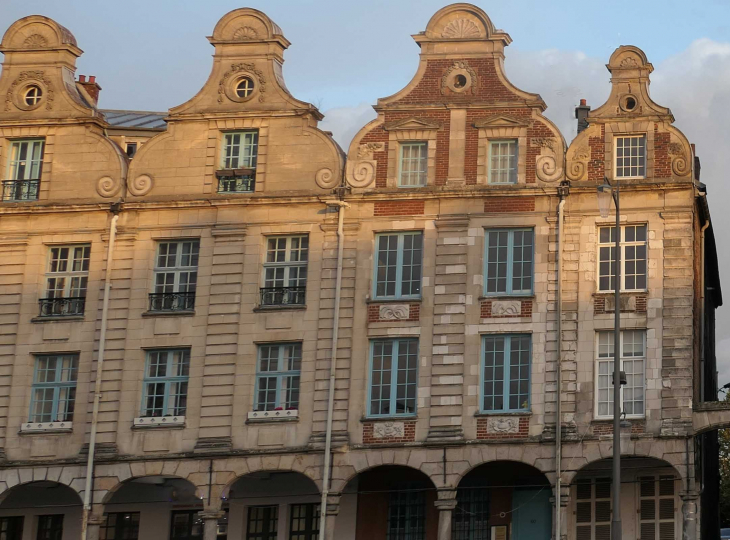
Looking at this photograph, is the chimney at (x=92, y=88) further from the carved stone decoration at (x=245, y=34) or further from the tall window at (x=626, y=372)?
the tall window at (x=626, y=372)

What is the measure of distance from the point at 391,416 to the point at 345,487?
2299 millimetres

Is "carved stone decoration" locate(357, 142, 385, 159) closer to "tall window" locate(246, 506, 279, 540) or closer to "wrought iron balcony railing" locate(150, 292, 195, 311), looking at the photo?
"wrought iron balcony railing" locate(150, 292, 195, 311)

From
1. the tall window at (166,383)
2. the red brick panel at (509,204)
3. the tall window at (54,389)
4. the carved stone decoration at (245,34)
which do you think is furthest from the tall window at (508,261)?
the tall window at (54,389)

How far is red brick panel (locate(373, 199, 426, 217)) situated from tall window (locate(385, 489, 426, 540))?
6.89 meters

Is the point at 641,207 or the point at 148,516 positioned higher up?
the point at 641,207

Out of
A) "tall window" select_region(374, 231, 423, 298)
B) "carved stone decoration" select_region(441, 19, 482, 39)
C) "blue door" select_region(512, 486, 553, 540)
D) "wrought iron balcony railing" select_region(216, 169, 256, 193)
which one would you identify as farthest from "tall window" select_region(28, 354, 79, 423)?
"carved stone decoration" select_region(441, 19, 482, 39)

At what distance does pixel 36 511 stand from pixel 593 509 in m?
14.4

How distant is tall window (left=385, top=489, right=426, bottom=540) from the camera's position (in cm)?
4153

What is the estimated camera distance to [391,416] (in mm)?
40531

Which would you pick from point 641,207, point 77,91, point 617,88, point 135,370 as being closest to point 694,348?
point 641,207

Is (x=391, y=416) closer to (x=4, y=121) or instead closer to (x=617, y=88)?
(x=617, y=88)

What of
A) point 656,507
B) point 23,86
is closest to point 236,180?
point 23,86

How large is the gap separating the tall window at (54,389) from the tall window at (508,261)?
10892 millimetres

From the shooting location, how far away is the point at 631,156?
4088 cm
